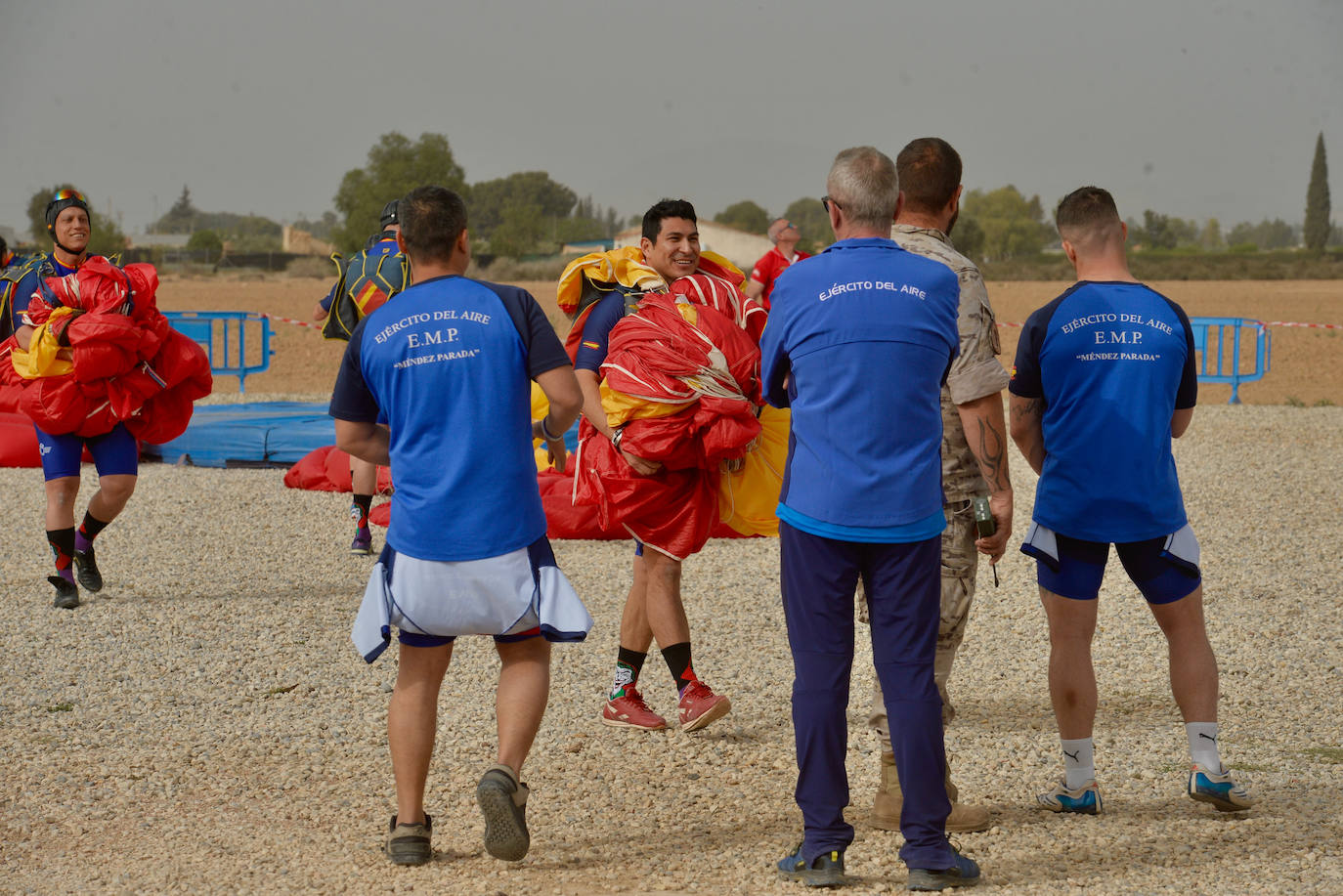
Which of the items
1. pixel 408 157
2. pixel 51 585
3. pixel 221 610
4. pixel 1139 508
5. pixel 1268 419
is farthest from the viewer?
pixel 408 157

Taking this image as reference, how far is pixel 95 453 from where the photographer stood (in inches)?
251

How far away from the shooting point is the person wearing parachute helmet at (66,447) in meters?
6.29

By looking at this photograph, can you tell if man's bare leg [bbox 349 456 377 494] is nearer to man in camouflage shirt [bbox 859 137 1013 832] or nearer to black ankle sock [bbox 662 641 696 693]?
black ankle sock [bbox 662 641 696 693]

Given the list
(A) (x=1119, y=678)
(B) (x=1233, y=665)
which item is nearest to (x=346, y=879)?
(A) (x=1119, y=678)

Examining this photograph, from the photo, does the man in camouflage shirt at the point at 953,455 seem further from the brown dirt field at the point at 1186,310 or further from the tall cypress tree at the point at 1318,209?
the tall cypress tree at the point at 1318,209

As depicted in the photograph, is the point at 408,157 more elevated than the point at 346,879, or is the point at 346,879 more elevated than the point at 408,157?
the point at 408,157

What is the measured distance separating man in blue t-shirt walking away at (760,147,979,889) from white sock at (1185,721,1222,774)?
99cm

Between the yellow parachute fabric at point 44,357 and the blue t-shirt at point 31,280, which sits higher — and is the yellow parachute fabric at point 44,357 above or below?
below

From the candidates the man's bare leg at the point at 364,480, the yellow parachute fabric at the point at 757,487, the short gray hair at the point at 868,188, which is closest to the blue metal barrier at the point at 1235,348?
the man's bare leg at the point at 364,480

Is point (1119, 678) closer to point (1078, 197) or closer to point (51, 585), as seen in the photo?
point (1078, 197)

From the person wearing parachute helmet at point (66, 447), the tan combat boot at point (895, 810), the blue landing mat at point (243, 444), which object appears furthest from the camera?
the blue landing mat at point (243, 444)

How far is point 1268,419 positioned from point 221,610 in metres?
11.9

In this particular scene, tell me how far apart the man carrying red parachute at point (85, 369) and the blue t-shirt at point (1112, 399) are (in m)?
4.51

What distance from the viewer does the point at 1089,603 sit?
386 cm
